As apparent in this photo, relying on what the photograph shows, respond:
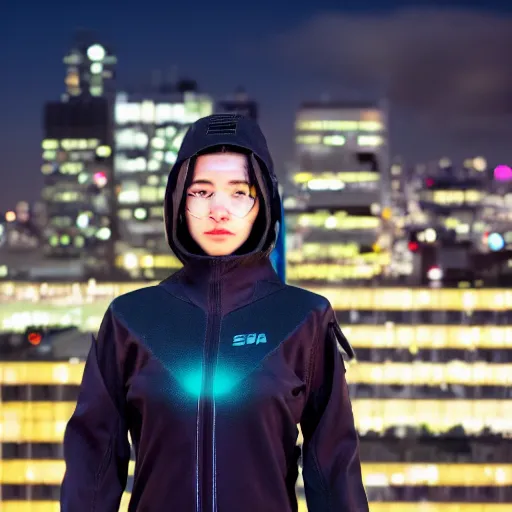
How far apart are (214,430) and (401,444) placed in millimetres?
50622

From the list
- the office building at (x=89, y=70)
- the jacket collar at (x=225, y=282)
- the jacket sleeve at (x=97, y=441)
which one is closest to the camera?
the jacket sleeve at (x=97, y=441)

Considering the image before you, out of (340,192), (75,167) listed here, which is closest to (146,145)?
(75,167)

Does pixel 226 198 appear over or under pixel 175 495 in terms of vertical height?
over

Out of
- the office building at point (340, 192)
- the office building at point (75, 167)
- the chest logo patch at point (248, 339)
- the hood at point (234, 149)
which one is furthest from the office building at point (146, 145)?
the chest logo patch at point (248, 339)

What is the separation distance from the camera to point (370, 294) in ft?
195

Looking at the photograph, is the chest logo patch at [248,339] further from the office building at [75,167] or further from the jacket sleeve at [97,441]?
the office building at [75,167]

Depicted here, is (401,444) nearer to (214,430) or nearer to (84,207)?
(214,430)

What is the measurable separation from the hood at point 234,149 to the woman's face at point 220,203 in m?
0.04

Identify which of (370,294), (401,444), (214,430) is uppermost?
(214,430)

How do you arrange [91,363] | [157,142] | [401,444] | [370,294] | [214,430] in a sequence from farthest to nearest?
[157,142], [370,294], [401,444], [91,363], [214,430]

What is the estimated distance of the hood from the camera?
12.1 ft

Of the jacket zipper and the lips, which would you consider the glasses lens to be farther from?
the jacket zipper

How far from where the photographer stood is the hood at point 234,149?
3.67 m

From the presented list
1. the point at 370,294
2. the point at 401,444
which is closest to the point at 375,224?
the point at 370,294
